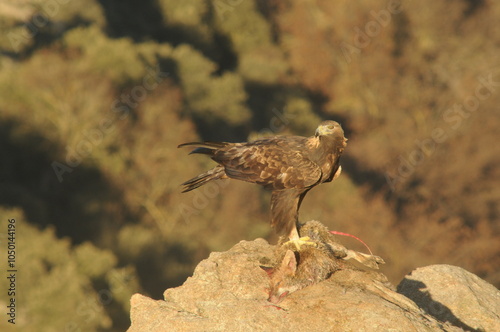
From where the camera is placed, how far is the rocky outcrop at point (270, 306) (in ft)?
25.0

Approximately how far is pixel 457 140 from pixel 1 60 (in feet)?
106

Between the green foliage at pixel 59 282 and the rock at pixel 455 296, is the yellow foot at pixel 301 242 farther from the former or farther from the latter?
the green foliage at pixel 59 282

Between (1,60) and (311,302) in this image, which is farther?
(1,60)

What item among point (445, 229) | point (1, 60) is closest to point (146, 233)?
point (1, 60)

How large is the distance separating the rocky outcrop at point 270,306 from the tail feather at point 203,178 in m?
1.16

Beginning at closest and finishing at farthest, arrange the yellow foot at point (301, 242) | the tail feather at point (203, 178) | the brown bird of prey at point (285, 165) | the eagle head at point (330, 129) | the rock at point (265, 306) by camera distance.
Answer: the rock at point (265, 306) → the yellow foot at point (301, 242) → the eagle head at point (330, 129) → the brown bird of prey at point (285, 165) → the tail feather at point (203, 178)

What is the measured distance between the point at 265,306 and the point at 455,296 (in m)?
3.96

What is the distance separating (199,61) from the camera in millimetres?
43969

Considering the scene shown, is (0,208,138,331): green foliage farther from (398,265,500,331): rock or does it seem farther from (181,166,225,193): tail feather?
(398,265,500,331): rock

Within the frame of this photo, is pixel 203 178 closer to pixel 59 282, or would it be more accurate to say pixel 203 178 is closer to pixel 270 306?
pixel 270 306

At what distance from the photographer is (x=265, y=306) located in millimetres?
7996

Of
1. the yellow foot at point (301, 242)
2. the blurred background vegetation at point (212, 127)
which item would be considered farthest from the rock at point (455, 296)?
the blurred background vegetation at point (212, 127)

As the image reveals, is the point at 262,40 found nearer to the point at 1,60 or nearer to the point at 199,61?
the point at 199,61

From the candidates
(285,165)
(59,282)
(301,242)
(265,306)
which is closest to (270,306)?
(265,306)
